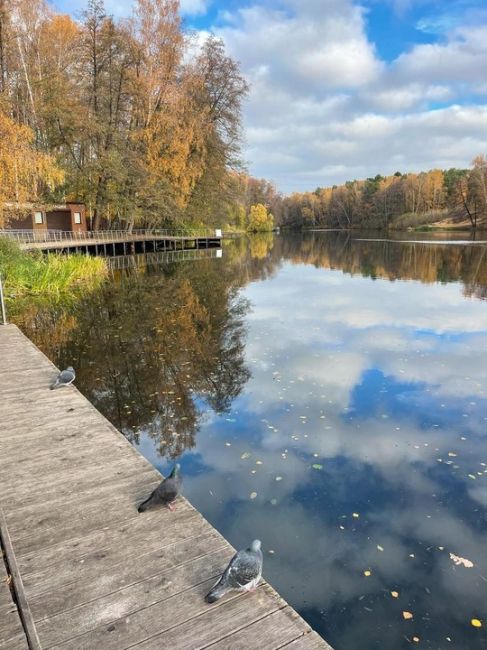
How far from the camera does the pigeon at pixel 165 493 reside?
336 centimetres

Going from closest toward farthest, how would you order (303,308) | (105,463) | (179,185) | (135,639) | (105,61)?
(135,639)
(105,463)
(303,308)
(105,61)
(179,185)

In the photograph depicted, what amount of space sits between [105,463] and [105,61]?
117 ft

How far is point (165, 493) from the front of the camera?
338 centimetres

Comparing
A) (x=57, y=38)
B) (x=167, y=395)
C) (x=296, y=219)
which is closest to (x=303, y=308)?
(x=167, y=395)

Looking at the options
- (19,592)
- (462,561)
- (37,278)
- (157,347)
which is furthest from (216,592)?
(37,278)

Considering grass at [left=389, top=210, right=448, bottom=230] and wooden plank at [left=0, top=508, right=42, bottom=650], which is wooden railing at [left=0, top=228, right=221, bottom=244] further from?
grass at [left=389, top=210, right=448, bottom=230]

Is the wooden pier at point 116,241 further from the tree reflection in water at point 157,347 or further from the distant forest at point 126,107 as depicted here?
the tree reflection in water at point 157,347

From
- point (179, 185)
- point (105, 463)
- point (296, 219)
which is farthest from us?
point (296, 219)

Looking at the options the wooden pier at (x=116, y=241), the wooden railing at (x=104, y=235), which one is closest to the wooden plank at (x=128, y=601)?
the wooden railing at (x=104, y=235)

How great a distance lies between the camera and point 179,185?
3491cm

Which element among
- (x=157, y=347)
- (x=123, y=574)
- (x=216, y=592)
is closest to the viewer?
(x=216, y=592)

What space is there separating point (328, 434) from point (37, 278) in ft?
47.5

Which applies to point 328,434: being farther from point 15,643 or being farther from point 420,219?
point 420,219

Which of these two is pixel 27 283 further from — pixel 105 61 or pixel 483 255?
pixel 483 255
